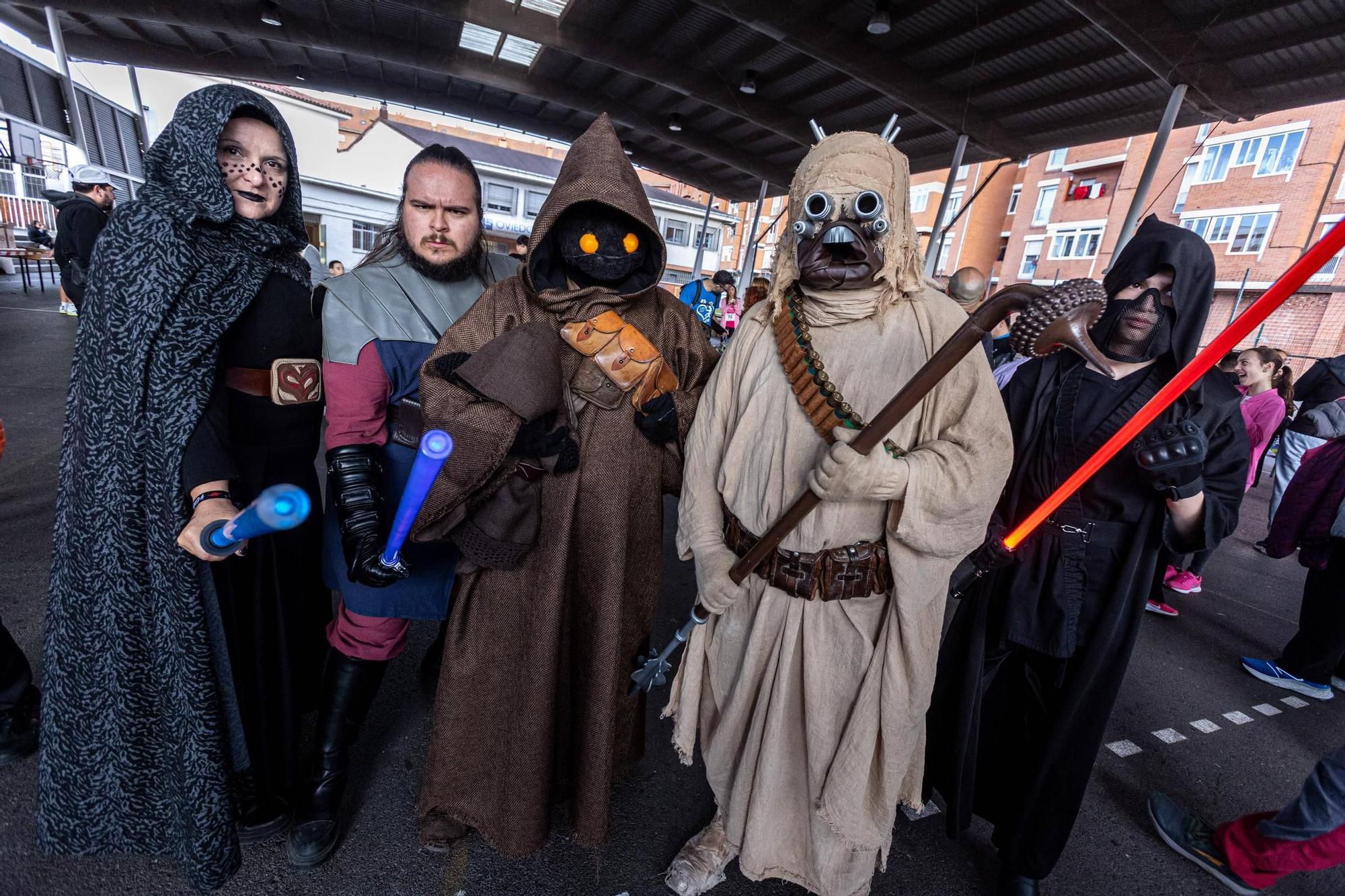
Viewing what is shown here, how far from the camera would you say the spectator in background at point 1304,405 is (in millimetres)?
4117

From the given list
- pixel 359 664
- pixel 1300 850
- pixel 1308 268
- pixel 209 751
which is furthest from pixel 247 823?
pixel 1300 850

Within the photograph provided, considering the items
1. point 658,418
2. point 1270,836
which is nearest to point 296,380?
point 658,418

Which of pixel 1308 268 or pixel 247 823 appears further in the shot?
pixel 247 823

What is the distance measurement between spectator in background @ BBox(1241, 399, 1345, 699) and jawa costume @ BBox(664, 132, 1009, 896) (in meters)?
3.51

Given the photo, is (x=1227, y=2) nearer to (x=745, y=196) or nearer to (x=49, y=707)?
(x=49, y=707)

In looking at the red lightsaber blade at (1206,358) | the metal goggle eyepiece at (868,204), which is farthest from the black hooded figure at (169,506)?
the red lightsaber blade at (1206,358)

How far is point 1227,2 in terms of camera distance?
5.42m

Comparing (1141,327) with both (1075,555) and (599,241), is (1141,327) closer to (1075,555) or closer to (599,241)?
(1075,555)

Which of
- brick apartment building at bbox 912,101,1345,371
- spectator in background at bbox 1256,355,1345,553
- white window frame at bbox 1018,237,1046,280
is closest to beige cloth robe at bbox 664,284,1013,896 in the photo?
spectator in background at bbox 1256,355,1345,553

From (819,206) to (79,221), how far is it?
6.66 m

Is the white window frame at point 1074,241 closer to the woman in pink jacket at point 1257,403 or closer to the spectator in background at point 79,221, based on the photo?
the woman in pink jacket at point 1257,403

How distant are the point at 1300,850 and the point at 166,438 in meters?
3.58

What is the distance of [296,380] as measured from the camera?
1740 mm

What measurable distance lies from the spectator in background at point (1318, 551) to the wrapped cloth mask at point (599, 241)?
4.20m
